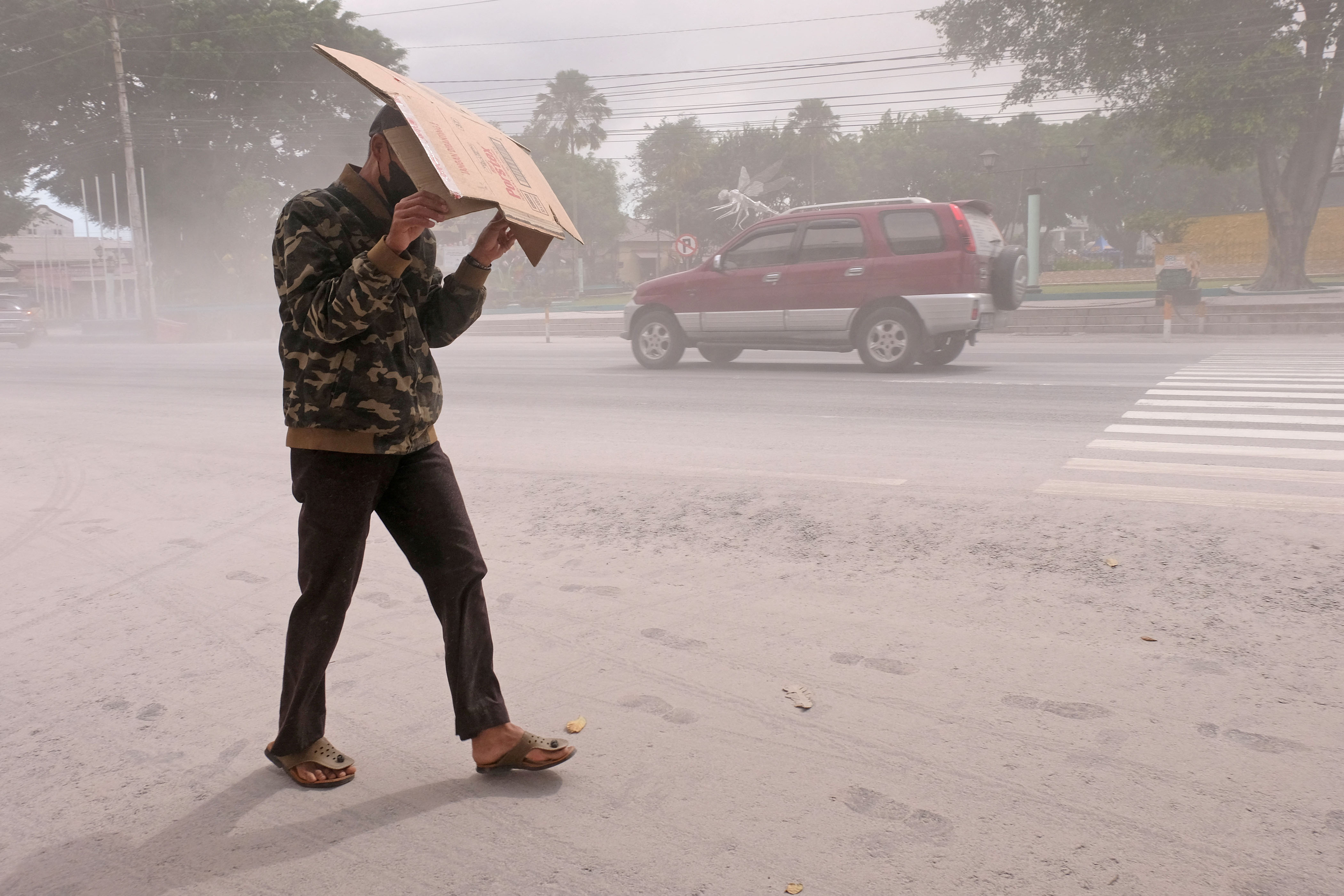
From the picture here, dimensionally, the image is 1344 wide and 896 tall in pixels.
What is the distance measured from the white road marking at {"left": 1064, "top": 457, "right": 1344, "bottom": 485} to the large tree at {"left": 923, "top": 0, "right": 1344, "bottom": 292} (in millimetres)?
20999

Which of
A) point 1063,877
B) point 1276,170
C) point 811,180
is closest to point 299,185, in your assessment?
point 811,180

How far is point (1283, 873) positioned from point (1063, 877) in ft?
1.57

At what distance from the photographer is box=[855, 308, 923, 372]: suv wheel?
1270cm

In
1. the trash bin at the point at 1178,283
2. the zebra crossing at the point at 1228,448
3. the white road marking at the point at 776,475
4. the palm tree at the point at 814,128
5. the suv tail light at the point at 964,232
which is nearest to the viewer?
the zebra crossing at the point at 1228,448

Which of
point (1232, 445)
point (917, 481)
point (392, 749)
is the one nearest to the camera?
point (392, 749)

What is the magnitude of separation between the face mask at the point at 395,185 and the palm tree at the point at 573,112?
78.3m

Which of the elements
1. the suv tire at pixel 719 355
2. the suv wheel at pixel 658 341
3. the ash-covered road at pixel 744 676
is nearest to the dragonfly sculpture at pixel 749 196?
the suv tire at pixel 719 355

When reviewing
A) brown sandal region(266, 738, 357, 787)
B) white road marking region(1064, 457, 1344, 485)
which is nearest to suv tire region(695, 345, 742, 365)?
white road marking region(1064, 457, 1344, 485)

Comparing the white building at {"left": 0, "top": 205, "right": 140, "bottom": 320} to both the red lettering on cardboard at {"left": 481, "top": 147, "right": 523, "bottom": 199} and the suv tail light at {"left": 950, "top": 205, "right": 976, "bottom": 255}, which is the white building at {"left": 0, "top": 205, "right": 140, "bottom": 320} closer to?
the suv tail light at {"left": 950, "top": 205, "right": 976, "bottom": 255}

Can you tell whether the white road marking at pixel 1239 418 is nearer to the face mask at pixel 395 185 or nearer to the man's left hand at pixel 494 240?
the man's left hand at pixel 494 240

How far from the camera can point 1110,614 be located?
413 cm

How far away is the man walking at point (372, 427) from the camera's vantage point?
2502 millimetres

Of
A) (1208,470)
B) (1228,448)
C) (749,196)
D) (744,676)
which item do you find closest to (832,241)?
(1228,448)

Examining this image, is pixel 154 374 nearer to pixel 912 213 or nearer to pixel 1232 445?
pixel 912 213
